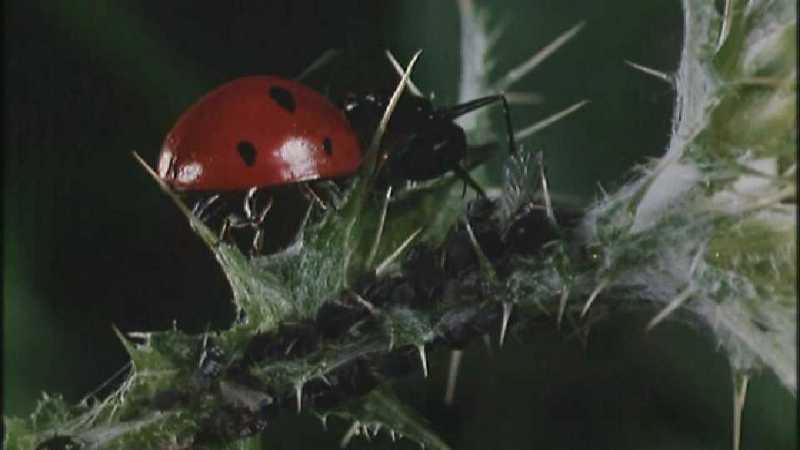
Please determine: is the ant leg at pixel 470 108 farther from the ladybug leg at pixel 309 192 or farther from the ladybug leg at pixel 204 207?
the ladybug leg at pixel 204 207

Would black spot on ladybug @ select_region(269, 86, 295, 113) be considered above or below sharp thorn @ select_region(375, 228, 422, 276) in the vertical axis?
above

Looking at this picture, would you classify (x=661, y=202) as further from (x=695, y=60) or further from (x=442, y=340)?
(x=442, y=340)

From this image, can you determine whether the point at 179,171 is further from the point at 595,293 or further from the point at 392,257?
the point at 595,293

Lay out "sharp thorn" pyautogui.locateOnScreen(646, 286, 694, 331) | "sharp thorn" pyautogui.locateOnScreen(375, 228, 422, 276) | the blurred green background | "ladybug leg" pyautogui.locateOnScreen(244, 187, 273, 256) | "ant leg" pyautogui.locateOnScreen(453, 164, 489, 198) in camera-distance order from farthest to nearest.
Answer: the blurred green background, "ant leg" pyautogui.locateOnScreen(453, 164, 489, 198), "ladybug leg" pyautogui.locateOnScreen(244, 187, 273, 256), "sharp thorn" pyautogui.locateOnScreen(375, 228, 422, 276), "sharp thorn" pyautogui.locateOnScreen(646, 286, 694, 331)

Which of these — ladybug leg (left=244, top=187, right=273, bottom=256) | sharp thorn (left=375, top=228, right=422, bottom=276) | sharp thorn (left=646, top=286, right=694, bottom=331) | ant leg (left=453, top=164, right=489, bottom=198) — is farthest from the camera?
ant leg (left=453, top=164, right=489, bottom=198)

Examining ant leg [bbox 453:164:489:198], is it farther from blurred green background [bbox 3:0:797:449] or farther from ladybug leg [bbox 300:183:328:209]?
blurred green background [bbox 3:0:797:449]

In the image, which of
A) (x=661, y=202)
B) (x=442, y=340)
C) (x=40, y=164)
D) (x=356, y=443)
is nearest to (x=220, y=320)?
(x=356, y=443)

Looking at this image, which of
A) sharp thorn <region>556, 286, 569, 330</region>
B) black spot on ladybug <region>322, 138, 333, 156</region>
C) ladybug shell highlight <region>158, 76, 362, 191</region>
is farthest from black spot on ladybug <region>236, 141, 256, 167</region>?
sharp thorn <region>556, 286, 569, 330</region>

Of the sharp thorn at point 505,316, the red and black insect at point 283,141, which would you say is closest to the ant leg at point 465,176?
the red and black insect at point 283,141
